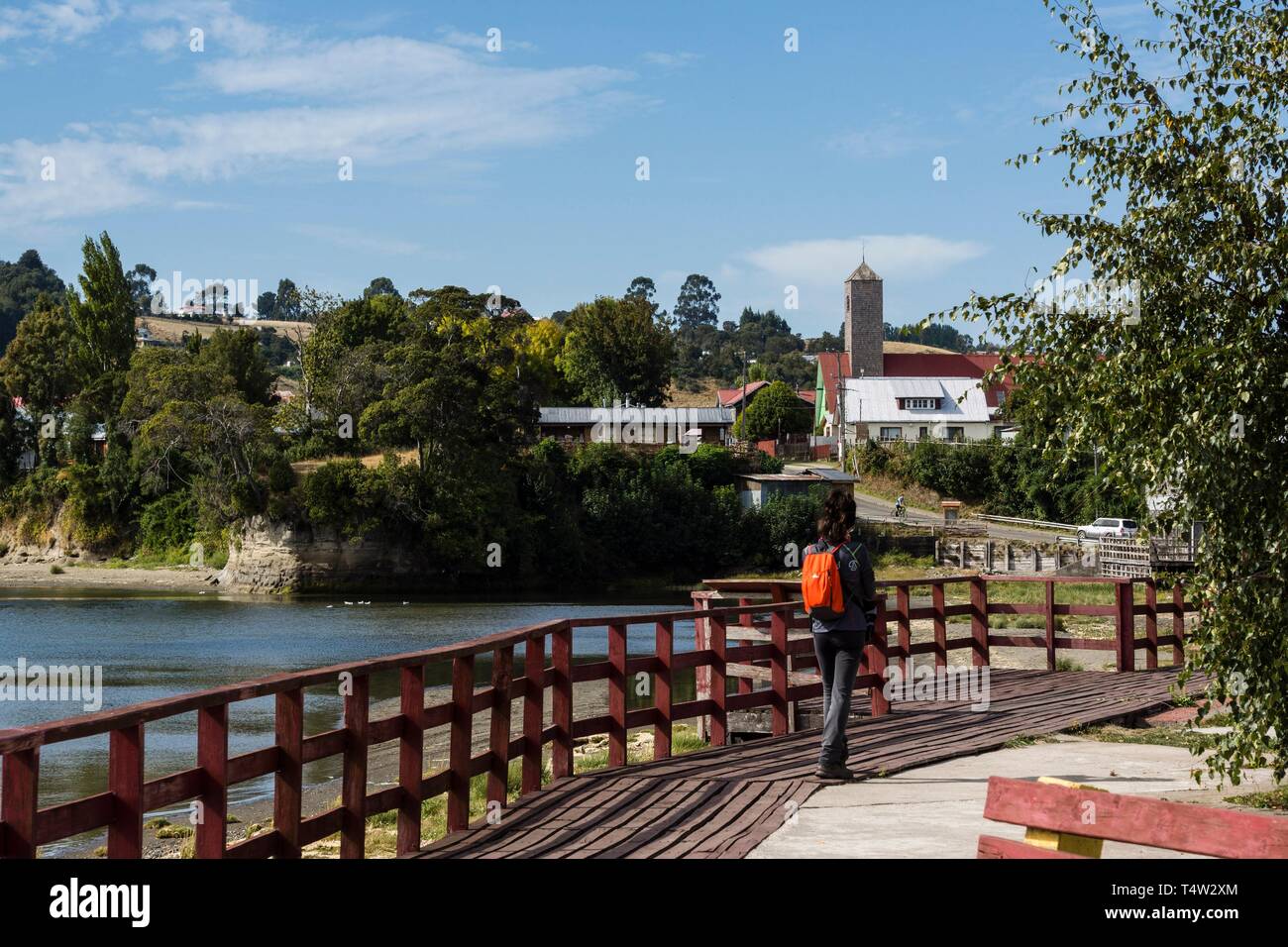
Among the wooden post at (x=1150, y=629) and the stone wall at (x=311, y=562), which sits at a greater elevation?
the wooden post at (x=1150, y=629)

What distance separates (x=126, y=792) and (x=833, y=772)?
5.70m

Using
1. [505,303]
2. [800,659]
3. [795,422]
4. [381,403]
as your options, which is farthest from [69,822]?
[795,422]

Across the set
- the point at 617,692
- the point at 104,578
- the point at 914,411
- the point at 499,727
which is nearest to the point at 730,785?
the point at 617,692

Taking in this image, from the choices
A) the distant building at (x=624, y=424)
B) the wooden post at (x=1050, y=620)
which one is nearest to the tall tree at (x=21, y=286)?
the distant building at (x=624, y=424)

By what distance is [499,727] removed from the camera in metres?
9.52

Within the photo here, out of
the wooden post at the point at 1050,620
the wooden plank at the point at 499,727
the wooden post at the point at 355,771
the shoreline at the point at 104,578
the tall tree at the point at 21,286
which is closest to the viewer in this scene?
the wooden post at the point at 355,771

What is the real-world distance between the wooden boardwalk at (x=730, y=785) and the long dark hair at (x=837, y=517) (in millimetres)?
1777

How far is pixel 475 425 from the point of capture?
6912cm

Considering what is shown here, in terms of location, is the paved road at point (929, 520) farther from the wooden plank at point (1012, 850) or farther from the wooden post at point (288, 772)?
the wooden plank at point (1012, 850)

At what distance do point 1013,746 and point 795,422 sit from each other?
319 feet

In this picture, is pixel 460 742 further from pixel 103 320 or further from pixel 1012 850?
pixel 103 320

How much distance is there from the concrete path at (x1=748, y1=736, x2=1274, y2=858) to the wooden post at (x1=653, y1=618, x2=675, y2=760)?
2.02 meters

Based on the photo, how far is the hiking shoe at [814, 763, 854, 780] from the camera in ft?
33.8

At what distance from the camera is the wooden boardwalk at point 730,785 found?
8.17m
